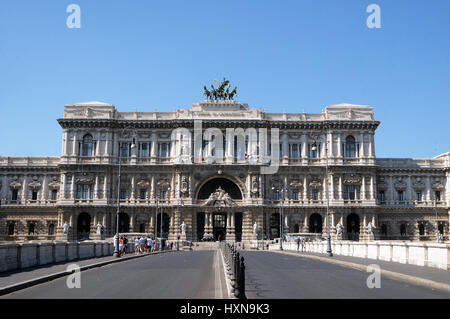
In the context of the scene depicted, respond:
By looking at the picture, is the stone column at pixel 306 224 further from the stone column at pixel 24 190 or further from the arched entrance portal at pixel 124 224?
the stone column at pixel 24 190

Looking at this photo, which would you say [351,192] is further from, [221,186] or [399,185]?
[221,186]

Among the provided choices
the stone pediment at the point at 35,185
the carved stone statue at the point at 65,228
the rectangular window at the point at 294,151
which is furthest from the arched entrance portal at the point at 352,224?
the stone pediment at the point at 35,185

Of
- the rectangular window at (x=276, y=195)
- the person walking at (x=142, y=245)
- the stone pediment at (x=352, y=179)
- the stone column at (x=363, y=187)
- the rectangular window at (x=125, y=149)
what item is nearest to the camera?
the person walking at (x=142, y=245)

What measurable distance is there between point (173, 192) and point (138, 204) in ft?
19.4

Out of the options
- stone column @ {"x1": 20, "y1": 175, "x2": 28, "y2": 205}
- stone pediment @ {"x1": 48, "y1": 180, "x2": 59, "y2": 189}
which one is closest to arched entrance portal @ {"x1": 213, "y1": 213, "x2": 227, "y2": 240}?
stone pediment @ {"x1": 48, "y1": 180, "x2": 59, "y2": 189}

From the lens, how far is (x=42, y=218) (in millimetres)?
83250

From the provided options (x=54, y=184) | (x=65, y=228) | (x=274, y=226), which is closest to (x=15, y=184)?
(x=54, y=184)

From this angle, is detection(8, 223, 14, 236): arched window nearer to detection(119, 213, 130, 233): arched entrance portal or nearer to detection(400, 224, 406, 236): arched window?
detection(119, 213, 130, 233): arched entrance portal

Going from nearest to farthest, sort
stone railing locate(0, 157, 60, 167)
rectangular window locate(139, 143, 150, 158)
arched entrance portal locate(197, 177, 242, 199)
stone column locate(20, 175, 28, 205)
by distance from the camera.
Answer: rectangular window locate(139, 143, 150, 158)
arched entrance portal locate(197, 177, 242, 199)
stone column locate(20, 175, 28, 205)
stone railing locate(0, 157, 60, 167)

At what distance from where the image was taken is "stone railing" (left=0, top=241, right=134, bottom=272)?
82.4ft

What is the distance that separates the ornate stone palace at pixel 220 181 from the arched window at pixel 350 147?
0.54ft

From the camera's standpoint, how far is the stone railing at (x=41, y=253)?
25.1 m

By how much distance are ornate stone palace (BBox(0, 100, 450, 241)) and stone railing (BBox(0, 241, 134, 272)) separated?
36860mm
